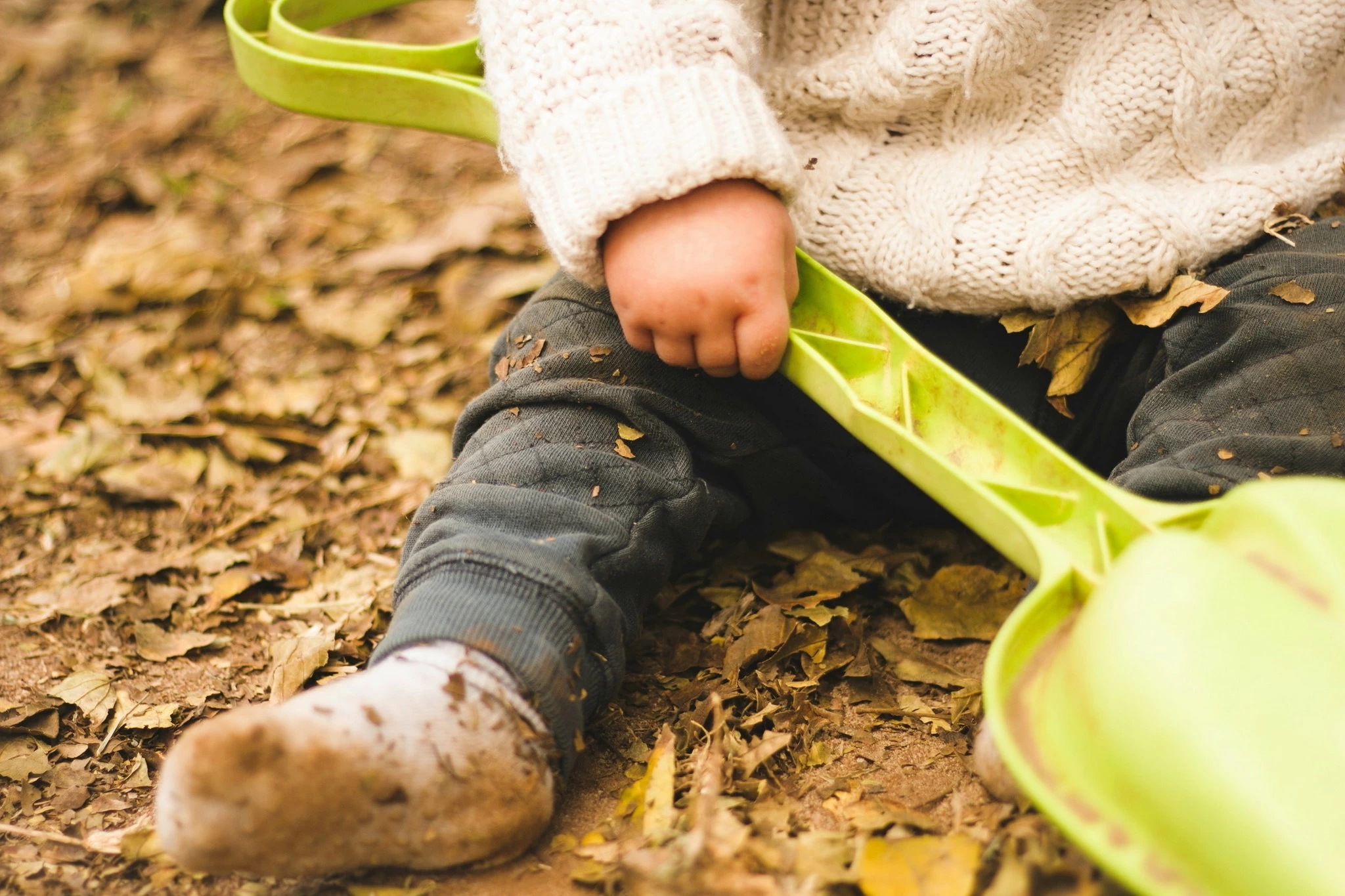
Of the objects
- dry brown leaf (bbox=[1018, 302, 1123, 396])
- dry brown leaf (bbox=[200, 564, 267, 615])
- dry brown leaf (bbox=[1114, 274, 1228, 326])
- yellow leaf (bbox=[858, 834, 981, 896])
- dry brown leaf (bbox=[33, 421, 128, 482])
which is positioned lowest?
dry brown leaf (bbox=[33, 421, 128, 482])

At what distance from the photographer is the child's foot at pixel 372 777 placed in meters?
0.66

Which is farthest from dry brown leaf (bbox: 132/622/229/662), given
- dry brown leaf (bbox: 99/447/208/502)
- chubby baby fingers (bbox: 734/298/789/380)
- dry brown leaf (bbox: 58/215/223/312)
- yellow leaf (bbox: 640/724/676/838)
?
dry brown leaf (bbox: 58/215/223/312)

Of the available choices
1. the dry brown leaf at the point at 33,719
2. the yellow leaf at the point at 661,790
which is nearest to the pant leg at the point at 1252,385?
the yellow leaf at the point at 661,790

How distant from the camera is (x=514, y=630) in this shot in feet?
2.61

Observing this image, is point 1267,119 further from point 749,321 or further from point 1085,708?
point 1085,708

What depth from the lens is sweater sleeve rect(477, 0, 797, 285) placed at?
868 millimetres

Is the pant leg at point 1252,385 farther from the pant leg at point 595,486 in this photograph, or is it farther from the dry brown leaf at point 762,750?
the dry brown leaf at point 762,750

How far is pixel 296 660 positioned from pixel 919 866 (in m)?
0.64

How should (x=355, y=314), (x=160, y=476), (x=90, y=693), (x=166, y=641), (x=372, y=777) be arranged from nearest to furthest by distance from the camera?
(x=372, y=777) < (x=90, y=693) < (x=166, y=641) < (x=160, y=476) < (x=355, y=314)

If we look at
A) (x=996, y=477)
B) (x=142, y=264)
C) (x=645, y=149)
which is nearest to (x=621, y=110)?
(x=645, y=149)

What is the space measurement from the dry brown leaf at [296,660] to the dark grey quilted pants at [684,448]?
0.19 meters

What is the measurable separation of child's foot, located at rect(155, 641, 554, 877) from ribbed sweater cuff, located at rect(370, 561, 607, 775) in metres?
0.01

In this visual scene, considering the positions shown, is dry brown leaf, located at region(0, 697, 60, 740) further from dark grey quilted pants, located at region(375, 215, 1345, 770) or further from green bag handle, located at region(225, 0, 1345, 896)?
green bag handle, located at region(225, 0, 1345, 896)

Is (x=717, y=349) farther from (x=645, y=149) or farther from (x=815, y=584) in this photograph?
(x=815, y=584)
